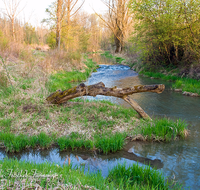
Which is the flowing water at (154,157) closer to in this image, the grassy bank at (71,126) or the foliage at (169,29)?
the grassy bank at (71,126)

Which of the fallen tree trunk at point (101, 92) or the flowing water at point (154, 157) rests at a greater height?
the fallen tree trunk at point (101, 92)

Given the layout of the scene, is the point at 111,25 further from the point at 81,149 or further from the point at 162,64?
the point at 81,149

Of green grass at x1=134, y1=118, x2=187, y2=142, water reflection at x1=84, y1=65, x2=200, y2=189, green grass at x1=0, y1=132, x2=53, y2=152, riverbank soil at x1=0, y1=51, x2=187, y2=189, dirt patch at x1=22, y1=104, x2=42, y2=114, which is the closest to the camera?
water reflection at x1=84, y1=65, x2=200, y2=189

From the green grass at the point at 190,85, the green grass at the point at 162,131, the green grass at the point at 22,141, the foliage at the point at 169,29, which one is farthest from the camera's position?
the foliage at the point at 169,29

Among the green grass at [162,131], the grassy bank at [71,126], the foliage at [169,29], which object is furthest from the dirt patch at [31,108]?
the foliage at [169,29]

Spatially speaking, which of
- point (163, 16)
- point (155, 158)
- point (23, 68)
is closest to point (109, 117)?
point (155, 158)

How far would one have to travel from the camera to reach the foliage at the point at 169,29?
1152 cm

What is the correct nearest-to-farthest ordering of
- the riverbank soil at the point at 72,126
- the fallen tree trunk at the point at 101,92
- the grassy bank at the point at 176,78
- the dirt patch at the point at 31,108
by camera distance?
the riverbank soil at the point at 72,126
the fallen tree trunk at the point at 101,92
the dirt patch at the point at 31,108
the grassy bank at the point at 176,78

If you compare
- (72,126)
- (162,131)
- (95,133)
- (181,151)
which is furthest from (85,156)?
(181,151)

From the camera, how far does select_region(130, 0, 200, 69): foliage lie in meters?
11.5

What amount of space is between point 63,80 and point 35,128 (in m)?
7.46

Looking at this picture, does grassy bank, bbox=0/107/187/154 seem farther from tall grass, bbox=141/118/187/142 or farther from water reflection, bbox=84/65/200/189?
water reflection, bbox=84/65/200/189

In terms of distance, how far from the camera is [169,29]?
12805 mm

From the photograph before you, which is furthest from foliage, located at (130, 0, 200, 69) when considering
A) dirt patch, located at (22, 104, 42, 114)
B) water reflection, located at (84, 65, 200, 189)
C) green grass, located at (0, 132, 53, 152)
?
green grass, located at (0, 132, 53, 152)
